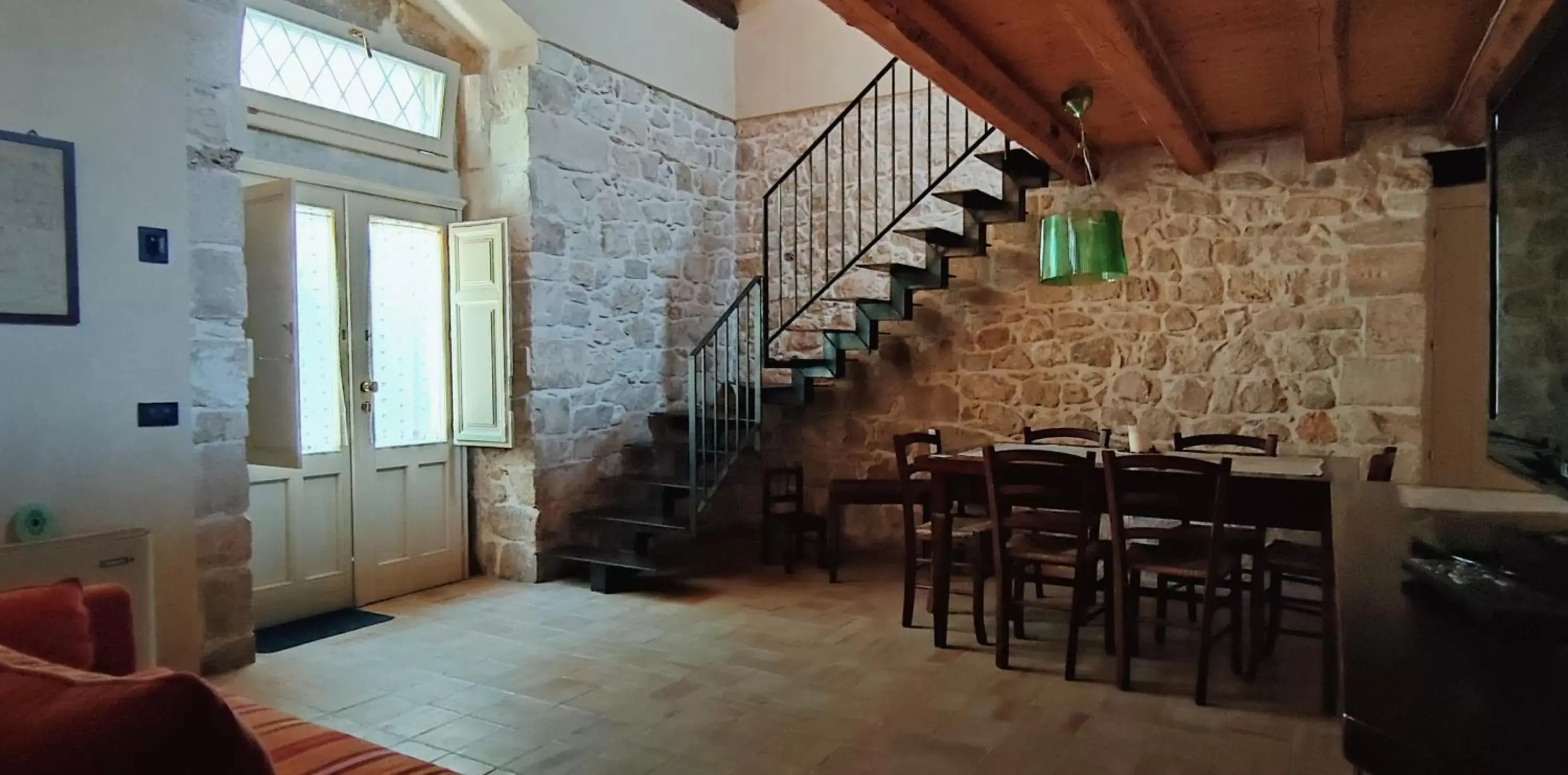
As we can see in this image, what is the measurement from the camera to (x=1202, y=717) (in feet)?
10.2

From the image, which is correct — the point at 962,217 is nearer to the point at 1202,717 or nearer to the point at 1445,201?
the point at 1445,201

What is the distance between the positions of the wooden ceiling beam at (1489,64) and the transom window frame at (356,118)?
4.69m

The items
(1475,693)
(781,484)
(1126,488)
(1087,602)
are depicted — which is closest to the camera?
(1475,693)

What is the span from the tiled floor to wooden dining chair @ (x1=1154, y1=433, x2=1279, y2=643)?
219mm

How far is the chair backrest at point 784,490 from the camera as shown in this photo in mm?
5754

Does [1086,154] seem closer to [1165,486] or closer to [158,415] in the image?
[1165,486]

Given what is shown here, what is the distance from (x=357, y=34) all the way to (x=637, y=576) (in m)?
3.25

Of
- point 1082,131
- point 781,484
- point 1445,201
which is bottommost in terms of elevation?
point 781,484

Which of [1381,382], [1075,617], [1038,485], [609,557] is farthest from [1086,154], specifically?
[609,557]

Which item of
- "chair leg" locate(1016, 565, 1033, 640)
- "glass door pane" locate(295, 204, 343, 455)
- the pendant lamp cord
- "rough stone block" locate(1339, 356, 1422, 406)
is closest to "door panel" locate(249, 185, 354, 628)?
"glass door pane" locate(295, 204, 343, 455)

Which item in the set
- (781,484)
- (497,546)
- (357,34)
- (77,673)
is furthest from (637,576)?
(77,673)

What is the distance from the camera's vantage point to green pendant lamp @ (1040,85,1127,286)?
11.8 feet

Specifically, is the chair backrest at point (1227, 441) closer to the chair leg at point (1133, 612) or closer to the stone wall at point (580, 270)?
the chair leg at point (1133, 612)

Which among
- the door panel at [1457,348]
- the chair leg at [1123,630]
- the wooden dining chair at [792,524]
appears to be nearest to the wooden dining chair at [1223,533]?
the chair leg at [1123,630]
